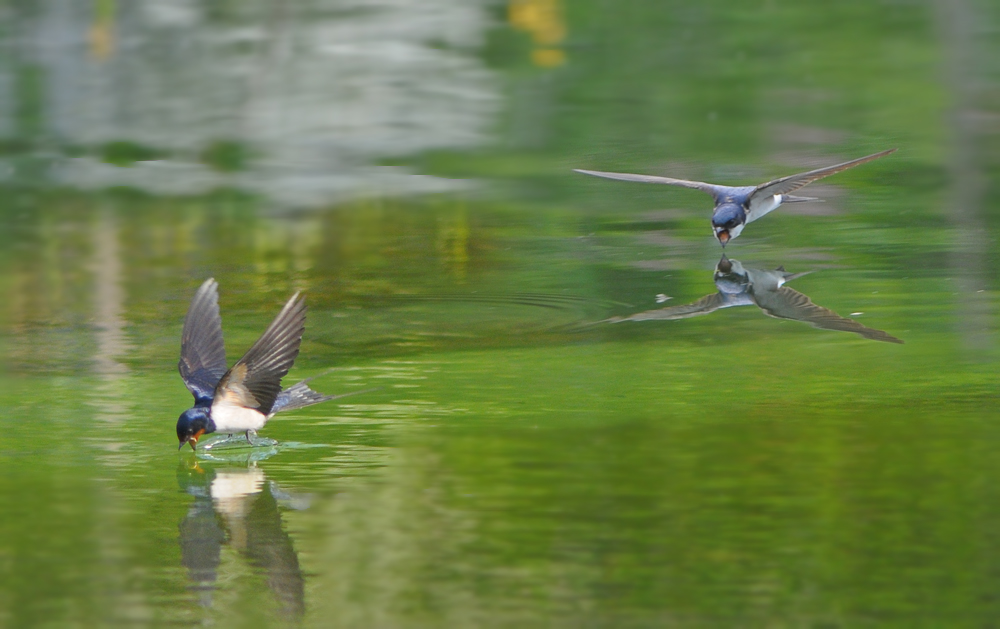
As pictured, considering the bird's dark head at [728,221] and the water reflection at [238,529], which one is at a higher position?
the bird's dark head at [728,221]

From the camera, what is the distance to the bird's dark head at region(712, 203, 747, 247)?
29.8ft

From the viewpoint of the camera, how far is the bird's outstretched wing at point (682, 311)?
26.6 feet

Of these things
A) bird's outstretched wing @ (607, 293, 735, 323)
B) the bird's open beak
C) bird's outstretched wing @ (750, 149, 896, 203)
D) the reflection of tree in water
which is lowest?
the bird's open beak

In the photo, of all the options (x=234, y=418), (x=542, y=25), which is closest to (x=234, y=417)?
(x=234, y=418)

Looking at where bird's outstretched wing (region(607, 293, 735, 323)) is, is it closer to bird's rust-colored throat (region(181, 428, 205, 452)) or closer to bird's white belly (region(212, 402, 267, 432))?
bird's white belly (region(212, 402, 267, 432))

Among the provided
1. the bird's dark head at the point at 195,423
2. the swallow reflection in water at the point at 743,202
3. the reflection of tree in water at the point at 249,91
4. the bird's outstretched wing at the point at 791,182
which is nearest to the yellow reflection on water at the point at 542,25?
the reflection of tree in water at the point at 249,91

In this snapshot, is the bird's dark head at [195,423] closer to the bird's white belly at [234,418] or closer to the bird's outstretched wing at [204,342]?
the bird's white belly at [234,418]

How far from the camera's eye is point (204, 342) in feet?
21.6

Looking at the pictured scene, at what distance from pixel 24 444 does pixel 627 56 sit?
898cm

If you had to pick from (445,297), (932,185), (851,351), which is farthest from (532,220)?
(851,351)

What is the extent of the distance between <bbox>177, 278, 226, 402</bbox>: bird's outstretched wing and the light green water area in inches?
12.7

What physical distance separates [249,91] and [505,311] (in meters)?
6.89

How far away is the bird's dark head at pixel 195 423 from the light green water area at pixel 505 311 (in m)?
0.16

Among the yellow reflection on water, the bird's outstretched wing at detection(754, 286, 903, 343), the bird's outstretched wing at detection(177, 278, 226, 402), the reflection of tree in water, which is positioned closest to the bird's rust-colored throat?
the bird's outstretched wing at detection(177, 278, 226, 402)
